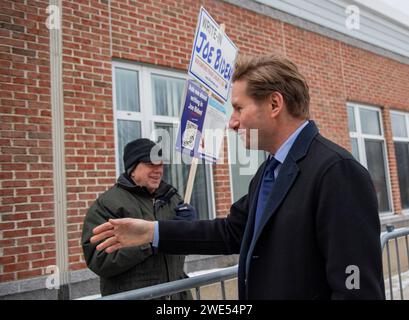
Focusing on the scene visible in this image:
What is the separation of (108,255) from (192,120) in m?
1.10

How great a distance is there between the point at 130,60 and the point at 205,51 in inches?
73.2

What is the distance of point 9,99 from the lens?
364cm

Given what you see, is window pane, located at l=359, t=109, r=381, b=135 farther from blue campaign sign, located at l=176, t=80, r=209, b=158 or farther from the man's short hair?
the man's short hair

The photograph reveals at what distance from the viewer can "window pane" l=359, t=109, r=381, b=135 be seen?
793cm

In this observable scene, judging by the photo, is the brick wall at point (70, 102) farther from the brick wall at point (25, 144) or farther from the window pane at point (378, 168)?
the window pane at point (378, 168)

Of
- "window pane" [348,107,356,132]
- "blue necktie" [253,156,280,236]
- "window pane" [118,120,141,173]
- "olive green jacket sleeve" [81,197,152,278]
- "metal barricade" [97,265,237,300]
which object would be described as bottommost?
"metal barricade" [97,265,237,300]

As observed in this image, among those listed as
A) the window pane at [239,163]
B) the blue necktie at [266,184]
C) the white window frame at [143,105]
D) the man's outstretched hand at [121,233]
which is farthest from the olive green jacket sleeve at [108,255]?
the window pane at [239,163]

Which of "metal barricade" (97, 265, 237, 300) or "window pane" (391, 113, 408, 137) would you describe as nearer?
"metal barricade" (97, 265, 237, 300)

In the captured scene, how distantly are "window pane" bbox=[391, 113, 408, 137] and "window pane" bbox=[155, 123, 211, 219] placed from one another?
17.5ft

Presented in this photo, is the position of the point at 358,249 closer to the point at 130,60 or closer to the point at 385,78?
the point at 130,60

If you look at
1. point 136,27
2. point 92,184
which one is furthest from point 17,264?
point 136,27

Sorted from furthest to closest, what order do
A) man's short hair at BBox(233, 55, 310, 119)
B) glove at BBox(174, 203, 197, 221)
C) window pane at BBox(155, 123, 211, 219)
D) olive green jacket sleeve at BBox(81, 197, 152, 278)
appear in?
window pane at BBox(155, 123, 211, 219) < glove at BBox(174, 203, 197, 221) < olive green jacket sleeve at BBox(81, 197, 152, 278) < man's short hair at BBox(233, 55, 310, 119)

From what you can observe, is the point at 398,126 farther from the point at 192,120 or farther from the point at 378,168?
the point at 192,120

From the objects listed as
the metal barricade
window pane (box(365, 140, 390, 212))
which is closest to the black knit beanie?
the metal barricade
